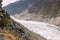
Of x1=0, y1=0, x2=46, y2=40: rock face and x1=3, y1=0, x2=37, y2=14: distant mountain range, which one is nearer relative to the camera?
x1=0, y1=0, x2=46, y2=40: rock face

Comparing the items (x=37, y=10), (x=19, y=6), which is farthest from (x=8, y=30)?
(x=19, y=6)

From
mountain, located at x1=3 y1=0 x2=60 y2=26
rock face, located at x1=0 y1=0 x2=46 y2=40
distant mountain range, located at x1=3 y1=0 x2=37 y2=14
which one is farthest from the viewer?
distant mountain range, located at x1=3 y1=0 x2=37 y2=14

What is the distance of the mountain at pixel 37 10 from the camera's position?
1788cm

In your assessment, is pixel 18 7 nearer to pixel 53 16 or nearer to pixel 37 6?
pixel 37 6

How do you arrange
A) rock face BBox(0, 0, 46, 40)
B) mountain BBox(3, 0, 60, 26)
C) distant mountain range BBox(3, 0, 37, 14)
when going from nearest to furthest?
rock face BBox(0, 0, 46, 40), mountain BBox(3, 0, 60, 26), distant mountain range BBox(3, 0, 37, 14)

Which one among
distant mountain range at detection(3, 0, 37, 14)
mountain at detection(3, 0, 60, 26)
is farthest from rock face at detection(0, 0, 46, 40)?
distant mountain range at detection(3, 0, 37, 14)

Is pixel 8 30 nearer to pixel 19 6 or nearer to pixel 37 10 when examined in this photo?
pixel 37 10

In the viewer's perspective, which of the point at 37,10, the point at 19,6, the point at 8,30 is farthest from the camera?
the point at 19,6

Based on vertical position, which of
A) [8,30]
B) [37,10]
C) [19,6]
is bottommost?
[37,10]

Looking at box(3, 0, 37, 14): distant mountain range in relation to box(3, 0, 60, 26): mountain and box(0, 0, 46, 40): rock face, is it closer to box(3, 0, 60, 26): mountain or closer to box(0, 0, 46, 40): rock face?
box(3, 0, 60, 26): mountain

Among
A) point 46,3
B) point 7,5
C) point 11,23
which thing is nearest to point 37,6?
point 46,3

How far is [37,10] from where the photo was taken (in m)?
20.8

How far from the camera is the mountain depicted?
58.7 ft

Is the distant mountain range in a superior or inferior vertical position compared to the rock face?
inferior
